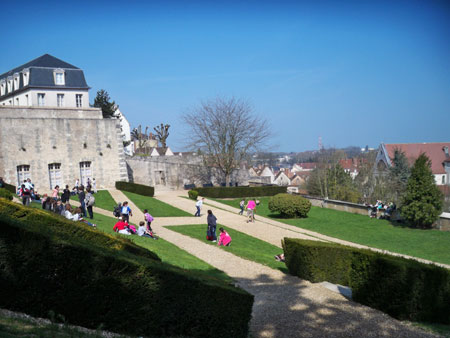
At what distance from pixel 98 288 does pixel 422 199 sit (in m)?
22.4

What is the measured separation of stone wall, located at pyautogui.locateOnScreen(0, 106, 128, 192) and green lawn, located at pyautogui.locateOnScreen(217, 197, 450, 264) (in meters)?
12.9

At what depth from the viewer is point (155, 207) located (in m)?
28.4

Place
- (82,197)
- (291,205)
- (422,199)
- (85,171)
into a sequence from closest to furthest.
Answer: (82,197)
(422,199)
(291,205)
(85,171)

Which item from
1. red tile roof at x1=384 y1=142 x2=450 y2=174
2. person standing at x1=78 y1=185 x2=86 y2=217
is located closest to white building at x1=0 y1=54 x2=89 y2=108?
person standing at x1=78 y1=185 x2=86 y2=217

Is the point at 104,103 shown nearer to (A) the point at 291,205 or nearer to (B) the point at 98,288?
(A) the point at 291,205

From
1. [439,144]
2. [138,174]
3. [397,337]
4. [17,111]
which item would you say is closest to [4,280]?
[397,337]

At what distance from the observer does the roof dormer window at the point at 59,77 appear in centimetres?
3609

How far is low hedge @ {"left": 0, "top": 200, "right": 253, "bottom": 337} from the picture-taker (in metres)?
6.11

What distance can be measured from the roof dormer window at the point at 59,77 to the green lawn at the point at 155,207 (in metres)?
11.6

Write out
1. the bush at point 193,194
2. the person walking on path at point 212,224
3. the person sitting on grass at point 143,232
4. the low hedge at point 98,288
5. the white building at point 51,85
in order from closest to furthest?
the low hedge at point 98,288 → the person sitting on grass at point 143,232 → the person walking on path at point 212,224 → the bush at point 193,194 → the white building at point 51,85

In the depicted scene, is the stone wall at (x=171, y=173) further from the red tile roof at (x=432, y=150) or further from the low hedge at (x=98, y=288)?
the low hedge at (x=98, y=288)

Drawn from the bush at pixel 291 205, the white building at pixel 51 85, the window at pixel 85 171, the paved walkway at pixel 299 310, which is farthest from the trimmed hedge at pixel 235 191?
the paved walkway at pixel 299 310

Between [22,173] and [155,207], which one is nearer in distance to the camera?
[155,207]

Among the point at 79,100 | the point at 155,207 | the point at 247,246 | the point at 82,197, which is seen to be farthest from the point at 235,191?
the point at 247,246
